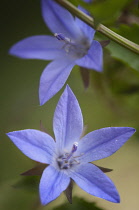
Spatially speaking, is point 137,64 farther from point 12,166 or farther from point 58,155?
point 12,166

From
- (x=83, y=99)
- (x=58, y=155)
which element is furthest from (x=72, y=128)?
(x=83, y=99)

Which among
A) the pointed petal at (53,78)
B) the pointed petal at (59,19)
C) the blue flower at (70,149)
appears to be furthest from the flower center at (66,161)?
the pointed petal at (59,19)

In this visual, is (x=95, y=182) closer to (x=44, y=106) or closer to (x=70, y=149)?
(x=70, y=149)

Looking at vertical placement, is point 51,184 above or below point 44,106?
above

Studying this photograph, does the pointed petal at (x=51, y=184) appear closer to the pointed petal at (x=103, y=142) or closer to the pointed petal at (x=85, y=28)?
the pointed petal at (x=103, y=142)

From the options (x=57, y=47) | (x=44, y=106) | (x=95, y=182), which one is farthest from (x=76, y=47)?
(x=44, y=106)

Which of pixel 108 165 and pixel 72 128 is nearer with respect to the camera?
pixel 72 128
